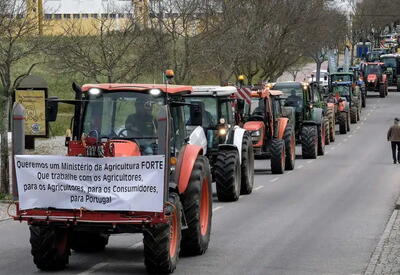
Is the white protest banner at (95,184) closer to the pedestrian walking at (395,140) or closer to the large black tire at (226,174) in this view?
the large black tire at (226,174)

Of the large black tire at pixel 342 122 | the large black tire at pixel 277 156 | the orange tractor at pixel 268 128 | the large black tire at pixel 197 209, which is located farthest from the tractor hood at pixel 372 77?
the large black tire at pixel 197 209

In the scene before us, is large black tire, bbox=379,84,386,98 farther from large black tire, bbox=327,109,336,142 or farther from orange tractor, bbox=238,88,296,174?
orange tractor, bbox=238,88,296,174

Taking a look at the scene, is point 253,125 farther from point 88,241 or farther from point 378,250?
point 88,241

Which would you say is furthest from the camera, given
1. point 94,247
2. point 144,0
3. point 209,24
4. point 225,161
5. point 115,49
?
point 209,24

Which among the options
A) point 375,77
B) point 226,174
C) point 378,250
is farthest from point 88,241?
point 375,77

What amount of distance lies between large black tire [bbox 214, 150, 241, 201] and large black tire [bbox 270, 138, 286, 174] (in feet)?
25.3

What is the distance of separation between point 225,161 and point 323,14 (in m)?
45.2

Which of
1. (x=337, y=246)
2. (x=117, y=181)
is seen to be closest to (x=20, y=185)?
(x=117, y=181)

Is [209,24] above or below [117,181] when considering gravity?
above

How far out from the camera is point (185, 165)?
1459 cm

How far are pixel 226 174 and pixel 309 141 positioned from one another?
16.1m

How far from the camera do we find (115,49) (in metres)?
36.6

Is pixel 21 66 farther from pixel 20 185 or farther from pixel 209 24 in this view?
pixel 20 185

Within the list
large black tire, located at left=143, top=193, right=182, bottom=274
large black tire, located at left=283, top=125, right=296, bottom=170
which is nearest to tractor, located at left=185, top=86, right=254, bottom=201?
large black tire, located at left=283, top=125, right=296, bottom=170
